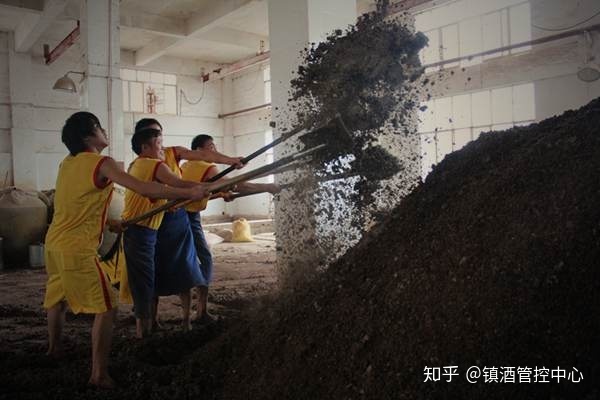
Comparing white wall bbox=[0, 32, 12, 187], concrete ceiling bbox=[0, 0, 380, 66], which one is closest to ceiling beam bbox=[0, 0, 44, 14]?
concrete ceiling bbox=[0, 0, 380, 66]

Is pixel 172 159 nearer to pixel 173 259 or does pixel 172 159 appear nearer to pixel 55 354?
pixel 173 259

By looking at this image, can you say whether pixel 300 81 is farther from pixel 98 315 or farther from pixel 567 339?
pixel 567 339

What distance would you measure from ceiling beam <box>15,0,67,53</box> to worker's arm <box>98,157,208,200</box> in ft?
23.4

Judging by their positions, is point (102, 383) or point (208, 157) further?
point (208, 157)

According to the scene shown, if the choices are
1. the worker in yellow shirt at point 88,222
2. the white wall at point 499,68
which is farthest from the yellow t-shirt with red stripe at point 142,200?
the white wall at point 499,68

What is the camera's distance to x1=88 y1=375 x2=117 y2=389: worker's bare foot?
246 centimetres

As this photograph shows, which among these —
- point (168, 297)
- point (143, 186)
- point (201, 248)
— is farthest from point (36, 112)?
point (143, 186)

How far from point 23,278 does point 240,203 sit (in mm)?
9499

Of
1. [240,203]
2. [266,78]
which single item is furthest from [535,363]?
[240,203]

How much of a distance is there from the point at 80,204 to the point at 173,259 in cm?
103

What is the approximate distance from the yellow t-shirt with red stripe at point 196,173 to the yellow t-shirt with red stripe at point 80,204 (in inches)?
48.1

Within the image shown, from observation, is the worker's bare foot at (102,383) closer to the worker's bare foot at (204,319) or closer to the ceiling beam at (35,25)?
the worker's bare foot at (204,319)

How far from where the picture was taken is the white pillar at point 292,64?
3.95 m

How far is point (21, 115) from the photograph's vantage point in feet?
36.5
